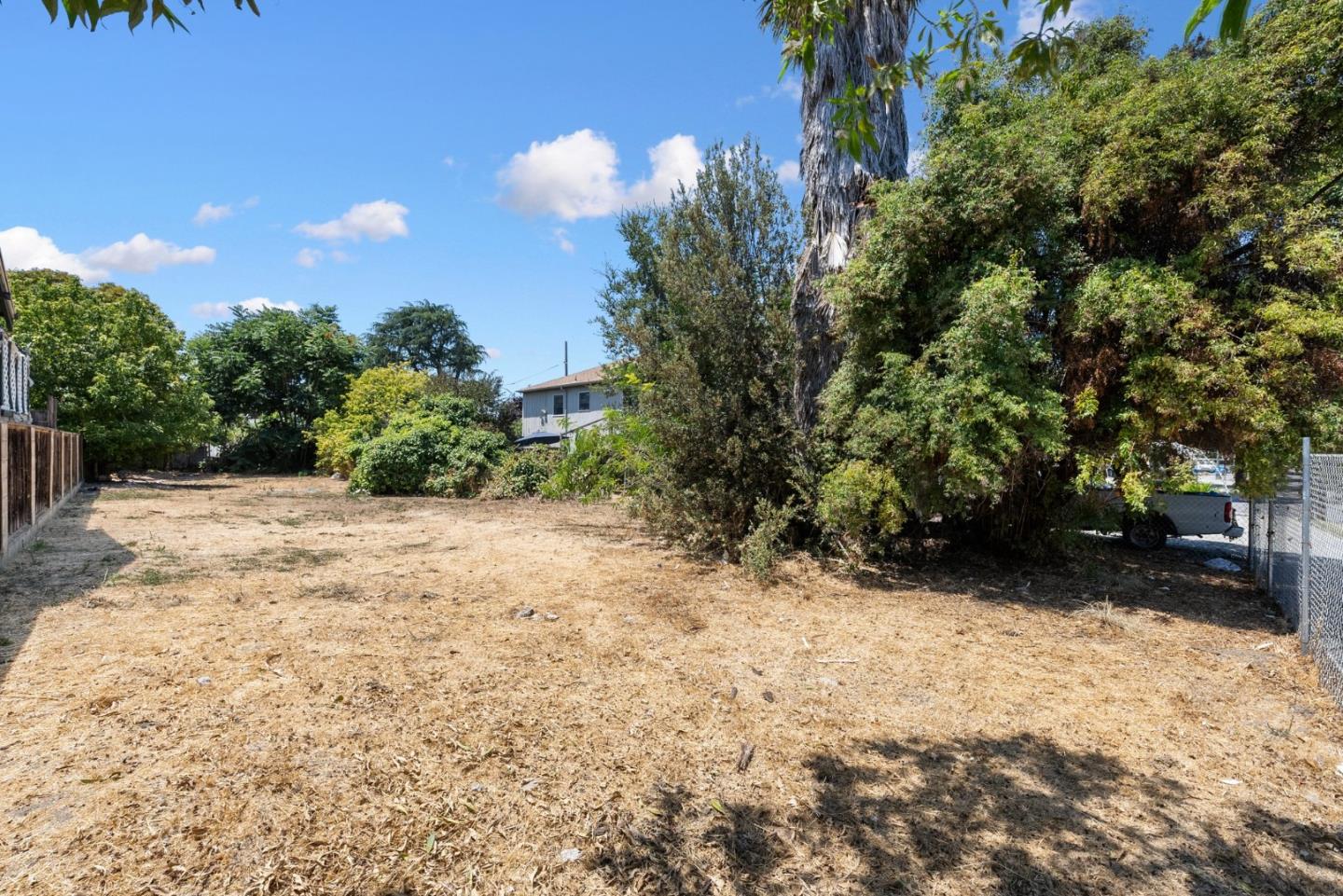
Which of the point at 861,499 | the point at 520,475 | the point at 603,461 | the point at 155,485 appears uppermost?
the point at 603,461

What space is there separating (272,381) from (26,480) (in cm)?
2421

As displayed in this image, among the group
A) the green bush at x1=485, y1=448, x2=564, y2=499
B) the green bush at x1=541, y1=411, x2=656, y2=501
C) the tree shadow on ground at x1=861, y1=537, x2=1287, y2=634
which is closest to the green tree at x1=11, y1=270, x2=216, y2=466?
the green bush at x1=485, y1=448, x2=564, y2=499

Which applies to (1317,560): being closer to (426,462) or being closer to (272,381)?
(426,462)

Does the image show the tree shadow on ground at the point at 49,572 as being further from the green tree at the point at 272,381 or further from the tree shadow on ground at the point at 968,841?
the green tree at the point at 272,381

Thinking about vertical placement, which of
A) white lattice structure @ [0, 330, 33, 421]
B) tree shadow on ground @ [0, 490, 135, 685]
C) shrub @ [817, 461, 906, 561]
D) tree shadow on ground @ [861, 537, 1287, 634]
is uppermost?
white lattice structure @ [0, 330, 33, 421]

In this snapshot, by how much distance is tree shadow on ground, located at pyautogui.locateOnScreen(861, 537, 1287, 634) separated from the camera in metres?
6.71

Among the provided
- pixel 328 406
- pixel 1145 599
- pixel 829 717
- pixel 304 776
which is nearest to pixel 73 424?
pixel 328 406

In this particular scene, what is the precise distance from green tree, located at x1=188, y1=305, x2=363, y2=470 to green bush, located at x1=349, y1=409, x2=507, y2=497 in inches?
558

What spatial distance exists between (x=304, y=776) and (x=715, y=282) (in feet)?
22.4

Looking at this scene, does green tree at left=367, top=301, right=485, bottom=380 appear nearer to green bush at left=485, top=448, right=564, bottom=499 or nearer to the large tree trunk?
green bush at left=485, top=448, right=564, bottom=499

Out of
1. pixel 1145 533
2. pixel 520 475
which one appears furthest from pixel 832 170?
pixel 520 475

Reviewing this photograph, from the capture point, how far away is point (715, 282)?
27.2 ft

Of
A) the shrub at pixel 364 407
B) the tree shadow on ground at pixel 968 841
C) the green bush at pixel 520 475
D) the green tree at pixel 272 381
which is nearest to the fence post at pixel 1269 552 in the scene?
the tree shadow on ground at pixel 968 841

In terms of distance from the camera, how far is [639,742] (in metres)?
3.42
